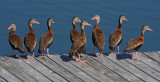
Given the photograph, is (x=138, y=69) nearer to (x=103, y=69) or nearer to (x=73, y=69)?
(x=103, y=69)

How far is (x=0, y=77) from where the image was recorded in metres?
11.7

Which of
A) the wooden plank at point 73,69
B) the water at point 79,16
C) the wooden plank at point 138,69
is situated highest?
the wooden plank at point 73,69

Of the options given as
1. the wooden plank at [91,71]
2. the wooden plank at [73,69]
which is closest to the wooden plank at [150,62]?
the wooden plank at [91,71]

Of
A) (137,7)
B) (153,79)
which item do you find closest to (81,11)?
(137,7)

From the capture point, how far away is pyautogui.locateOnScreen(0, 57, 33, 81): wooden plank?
11.9m

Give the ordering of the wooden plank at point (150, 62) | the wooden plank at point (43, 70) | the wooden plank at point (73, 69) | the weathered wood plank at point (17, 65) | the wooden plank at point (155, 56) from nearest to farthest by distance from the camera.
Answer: the weathered wood plank at point (17, 65) → the wooden plank at point (43, 70) → the wooden plank at point (73, 69) → the wooden plank at point (150, 62) → the wooden plank at point (155, 56)

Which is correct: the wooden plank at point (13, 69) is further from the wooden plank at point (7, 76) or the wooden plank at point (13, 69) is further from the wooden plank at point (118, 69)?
the wooden plank at point (118, 69)

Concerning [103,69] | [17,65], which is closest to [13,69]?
[17,65]

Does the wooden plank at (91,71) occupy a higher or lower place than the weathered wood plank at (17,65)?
lower

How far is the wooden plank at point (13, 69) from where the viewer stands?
39.1 ft

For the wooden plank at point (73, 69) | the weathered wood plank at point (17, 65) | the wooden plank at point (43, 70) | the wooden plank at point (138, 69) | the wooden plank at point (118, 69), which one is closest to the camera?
the weathered wood plank at point (17, 65)

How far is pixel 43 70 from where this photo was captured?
12414 mm

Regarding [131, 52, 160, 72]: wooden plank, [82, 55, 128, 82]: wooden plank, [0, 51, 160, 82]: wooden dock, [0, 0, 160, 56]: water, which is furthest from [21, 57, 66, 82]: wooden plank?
[0, 0, 160, 56]: water

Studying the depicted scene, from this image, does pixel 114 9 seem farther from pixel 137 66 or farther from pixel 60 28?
pixel 137 66
